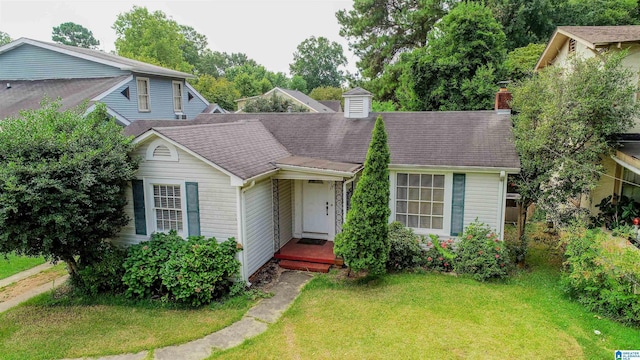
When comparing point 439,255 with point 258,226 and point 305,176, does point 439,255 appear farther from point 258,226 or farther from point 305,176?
point 258,226

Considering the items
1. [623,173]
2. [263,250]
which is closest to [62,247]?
[263,250]

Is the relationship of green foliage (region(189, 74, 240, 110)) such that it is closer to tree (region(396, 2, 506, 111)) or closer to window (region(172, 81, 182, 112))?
window (region(172, 81, 182, 112))

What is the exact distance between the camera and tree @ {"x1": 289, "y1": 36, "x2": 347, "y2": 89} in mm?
78062

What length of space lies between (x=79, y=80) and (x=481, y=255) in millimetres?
19802

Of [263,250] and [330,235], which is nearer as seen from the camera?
[263,250]

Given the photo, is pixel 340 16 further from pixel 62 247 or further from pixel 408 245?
pixel 62 247

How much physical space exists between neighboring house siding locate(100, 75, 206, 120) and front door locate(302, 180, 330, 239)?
10.8 metres

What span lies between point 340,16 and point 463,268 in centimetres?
2904

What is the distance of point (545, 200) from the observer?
382 inches

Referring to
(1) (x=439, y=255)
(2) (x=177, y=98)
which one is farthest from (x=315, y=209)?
(2) (x=177, y=98)

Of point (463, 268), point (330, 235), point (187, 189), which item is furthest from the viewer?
point (330, 235)

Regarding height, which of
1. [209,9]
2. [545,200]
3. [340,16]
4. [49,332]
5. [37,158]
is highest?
[340,16]

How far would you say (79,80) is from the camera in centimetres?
1917

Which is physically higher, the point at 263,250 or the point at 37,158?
the point at 37,158
